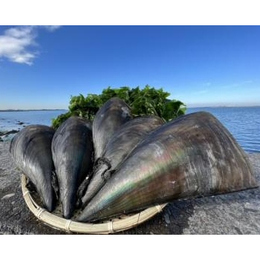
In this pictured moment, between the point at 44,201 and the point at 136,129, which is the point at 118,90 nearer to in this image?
the point at 136,129

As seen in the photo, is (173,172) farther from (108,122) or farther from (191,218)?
(108,122)

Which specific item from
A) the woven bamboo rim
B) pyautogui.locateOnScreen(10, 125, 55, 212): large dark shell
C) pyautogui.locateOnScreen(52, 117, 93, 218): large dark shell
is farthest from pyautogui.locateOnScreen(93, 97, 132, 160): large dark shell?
the woven bamboo rim

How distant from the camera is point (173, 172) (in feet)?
4.34

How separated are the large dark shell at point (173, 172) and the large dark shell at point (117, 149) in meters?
0.09

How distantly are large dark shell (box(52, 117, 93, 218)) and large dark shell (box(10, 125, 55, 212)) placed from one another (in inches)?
2.3

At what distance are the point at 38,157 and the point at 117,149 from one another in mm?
580

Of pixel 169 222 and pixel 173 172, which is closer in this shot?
pixel 173 172

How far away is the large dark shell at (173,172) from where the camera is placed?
1.30 m

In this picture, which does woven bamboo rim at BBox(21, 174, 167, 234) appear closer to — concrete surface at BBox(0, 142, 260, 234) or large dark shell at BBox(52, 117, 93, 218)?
large dark shell at BBox(52, 117, 93, 218)

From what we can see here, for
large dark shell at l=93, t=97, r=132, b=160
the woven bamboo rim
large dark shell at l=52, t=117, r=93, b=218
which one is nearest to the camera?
the woven bamboo rim

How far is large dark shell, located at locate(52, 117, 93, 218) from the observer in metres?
1.41

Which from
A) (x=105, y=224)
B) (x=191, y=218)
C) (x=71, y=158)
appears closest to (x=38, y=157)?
(x=71, y=158)

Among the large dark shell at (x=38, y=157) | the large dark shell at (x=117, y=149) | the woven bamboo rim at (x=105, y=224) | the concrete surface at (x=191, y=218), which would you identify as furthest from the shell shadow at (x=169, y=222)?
the large dark shell at (x=38, y=157)

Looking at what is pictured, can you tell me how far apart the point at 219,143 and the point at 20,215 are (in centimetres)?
141
